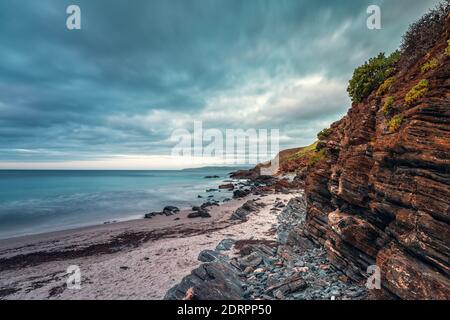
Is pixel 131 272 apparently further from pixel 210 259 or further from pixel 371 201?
pixel 371 201

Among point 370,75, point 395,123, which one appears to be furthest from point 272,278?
point 370,75

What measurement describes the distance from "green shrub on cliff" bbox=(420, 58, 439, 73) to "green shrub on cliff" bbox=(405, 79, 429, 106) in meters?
0.74

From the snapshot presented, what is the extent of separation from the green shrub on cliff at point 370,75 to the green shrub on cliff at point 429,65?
8.75 ft

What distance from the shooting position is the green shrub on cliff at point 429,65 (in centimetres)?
724

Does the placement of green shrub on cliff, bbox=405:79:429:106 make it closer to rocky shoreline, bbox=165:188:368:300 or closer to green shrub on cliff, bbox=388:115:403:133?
green shrub on cliff, bbox=388:115:403:133

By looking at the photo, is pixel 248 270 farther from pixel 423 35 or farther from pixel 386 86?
pixel 423 35

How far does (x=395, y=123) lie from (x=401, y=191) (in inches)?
102

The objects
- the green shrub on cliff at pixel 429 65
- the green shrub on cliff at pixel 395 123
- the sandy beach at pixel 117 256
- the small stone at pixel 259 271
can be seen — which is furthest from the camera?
the sandy beach at pixel 117 256

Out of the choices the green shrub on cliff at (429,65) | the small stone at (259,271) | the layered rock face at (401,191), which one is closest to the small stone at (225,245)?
the small stone at (259,271)

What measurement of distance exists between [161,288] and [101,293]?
10.9 ft

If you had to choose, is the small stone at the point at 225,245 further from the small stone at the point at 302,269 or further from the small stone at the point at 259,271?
the small stone at the point at 302,269

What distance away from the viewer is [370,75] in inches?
451

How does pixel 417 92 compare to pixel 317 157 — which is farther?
pixel 317 157
